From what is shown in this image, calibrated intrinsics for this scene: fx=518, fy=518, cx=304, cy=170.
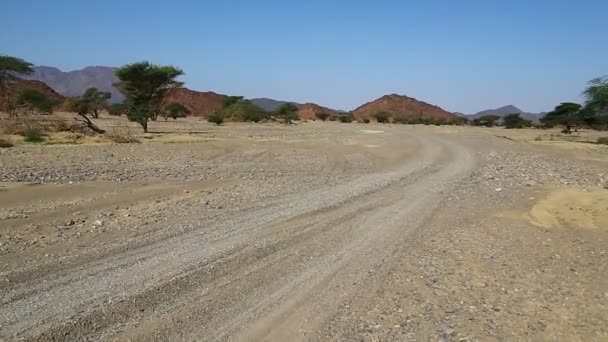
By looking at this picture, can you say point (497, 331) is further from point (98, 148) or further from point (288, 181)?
point (98, 148)

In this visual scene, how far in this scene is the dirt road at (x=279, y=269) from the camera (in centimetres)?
474

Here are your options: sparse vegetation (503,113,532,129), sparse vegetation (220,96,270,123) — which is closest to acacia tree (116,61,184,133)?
sparse vegetation (220,96,270,123)

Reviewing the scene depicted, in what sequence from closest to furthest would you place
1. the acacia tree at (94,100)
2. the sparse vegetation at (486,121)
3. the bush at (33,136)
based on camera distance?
the bush at (33,136) < the acacia tree at (94,100) < the sparse vegetation at (486,121)

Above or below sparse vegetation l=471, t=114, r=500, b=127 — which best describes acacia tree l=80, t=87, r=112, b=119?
above

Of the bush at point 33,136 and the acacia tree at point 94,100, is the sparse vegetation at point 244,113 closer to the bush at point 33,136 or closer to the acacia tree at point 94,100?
the acacia tree at point 94,100

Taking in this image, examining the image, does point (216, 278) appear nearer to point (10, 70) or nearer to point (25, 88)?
point (10, 70)

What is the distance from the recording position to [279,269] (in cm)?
627

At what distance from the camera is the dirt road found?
474cm

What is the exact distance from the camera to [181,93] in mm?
145375

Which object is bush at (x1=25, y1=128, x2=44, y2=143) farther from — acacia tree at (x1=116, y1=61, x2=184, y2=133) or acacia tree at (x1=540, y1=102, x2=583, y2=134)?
acacia tree at (x1=540, y1=102, x2=583, y2=134)

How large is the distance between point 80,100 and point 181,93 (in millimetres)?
86438

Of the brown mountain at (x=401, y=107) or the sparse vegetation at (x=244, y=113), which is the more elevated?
the sparse vegetation at (x=244, y=113)

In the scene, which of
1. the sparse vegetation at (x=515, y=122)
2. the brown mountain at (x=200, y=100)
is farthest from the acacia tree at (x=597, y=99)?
the brown mountain at (x=200, y=100)

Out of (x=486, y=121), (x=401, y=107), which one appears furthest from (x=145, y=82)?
(x=401, y=107)
